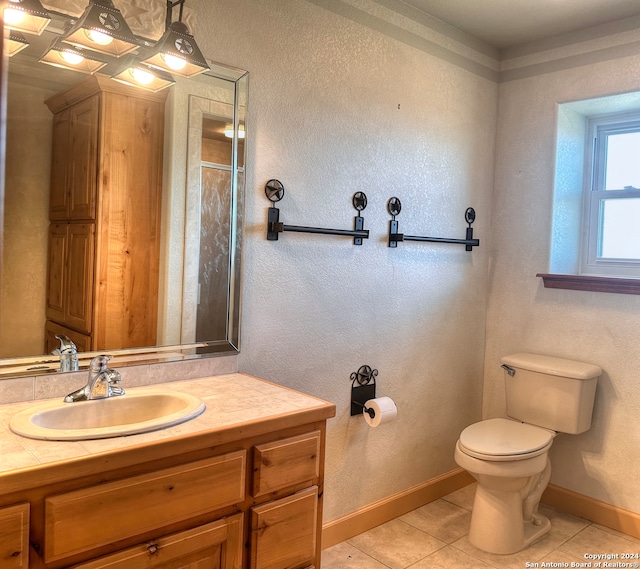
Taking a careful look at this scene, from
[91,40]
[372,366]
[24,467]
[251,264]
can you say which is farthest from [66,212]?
[372,366]

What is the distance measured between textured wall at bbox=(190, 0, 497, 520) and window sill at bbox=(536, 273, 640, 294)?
379 mm

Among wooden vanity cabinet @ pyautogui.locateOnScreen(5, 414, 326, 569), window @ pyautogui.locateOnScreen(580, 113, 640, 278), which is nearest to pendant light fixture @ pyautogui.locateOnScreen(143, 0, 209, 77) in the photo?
wooden vanity cabinet @ pyautogui.locateOnScreen(5, 414, 326, 569)

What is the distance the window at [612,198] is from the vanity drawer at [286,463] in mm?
2038

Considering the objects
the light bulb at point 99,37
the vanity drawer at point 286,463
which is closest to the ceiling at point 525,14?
the light bulb at point 99,37

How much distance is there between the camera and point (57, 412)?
1484 millimetres

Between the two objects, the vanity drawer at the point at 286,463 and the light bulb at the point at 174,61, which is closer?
the vanity drawer at the point at 286,463

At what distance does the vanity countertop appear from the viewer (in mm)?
1133

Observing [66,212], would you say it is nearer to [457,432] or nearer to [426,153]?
[426,153]

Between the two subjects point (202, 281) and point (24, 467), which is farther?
point (202, 281)

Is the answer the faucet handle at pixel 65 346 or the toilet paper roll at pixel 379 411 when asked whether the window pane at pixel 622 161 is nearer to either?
the toilet paper roll at pixel 379 411

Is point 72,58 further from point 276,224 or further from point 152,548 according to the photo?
point 152,548

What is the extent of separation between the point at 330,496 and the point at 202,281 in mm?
1102

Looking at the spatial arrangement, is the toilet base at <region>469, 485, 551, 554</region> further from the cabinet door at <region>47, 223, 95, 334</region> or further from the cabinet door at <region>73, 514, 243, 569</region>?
the cabinet door at <region>47, 223, 95, 334</region>

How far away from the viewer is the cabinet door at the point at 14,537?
1.08 metres
